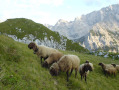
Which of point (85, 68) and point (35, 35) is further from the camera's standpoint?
point (35, 35)

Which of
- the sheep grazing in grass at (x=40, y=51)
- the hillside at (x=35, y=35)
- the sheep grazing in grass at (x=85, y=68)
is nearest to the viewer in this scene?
the sheep grazing in grass at (x=85, y=68)

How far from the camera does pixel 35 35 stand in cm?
15825

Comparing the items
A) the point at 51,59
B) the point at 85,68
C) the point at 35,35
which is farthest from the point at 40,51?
the point at 35,35

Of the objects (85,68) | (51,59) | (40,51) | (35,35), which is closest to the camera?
(85,68)

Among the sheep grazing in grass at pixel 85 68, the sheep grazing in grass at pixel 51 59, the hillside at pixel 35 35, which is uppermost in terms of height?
the hillside at pixel 35 35

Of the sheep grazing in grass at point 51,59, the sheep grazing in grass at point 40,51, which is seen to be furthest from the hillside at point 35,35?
the sheep grazing in grass at point 51,59

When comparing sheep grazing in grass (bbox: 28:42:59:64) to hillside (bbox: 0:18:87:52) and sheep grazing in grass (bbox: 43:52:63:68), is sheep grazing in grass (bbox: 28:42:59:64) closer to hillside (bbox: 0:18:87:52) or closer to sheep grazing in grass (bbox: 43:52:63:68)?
sheep grazing in grass (bbox: 43:52:63:68)

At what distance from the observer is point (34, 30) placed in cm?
16512

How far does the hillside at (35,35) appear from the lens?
14748cm

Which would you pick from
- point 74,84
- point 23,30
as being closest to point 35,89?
point 74,84

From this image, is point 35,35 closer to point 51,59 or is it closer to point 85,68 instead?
point 51,59

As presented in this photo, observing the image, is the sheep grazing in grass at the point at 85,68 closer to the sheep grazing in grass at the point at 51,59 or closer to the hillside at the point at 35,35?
the sheep grazing in grass at the point at 51,59

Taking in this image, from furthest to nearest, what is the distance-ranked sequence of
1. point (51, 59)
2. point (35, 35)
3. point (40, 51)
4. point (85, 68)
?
1. point (35, 35)
2. point (40, 51)
3. point (51, 59)
4. point (85, 68)

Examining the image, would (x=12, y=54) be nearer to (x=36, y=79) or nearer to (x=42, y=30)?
(x=36, y=79)
